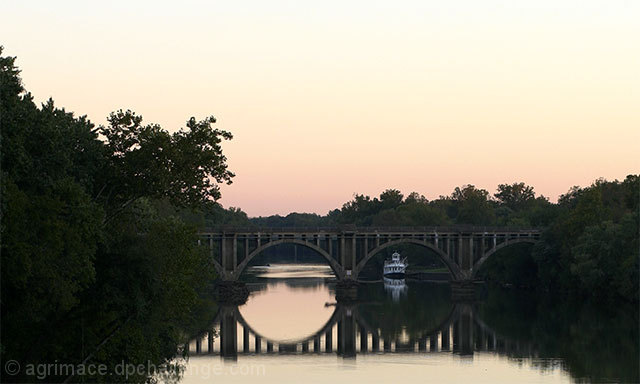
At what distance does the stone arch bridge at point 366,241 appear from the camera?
103500 millimetres

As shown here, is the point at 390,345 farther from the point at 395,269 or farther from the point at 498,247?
the point at 395,269

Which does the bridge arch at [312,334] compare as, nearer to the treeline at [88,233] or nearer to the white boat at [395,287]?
the white boat at [395,287]

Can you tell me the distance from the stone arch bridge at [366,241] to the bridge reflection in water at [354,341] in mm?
20095

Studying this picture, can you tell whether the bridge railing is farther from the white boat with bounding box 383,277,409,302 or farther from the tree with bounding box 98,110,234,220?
the tree with bounding box 98,110,234,220

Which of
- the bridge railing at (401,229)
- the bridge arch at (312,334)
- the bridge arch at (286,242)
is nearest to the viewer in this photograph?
the bridge arch at (312,334)

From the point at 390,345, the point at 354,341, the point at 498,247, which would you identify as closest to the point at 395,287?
the point at 498,247

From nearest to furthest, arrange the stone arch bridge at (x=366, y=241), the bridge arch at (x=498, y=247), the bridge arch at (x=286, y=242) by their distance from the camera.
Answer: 1. the bridge arch at (x=286, y=242)
2. the stone arch bridge at (x=366, y=241)
3. the bridge arch at (x=498, y=247)

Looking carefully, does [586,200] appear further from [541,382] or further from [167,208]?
[541,382]

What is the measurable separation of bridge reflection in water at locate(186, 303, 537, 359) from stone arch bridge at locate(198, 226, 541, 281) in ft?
65.9

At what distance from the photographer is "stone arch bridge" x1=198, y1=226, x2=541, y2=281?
104 m

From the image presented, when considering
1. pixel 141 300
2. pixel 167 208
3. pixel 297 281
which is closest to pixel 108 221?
pixel 141 300

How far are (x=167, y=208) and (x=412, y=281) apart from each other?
4220 centimetres

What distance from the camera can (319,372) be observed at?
189 feet

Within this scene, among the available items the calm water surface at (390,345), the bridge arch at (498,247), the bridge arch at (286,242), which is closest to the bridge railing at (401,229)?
the bridge arch at (498,247)
